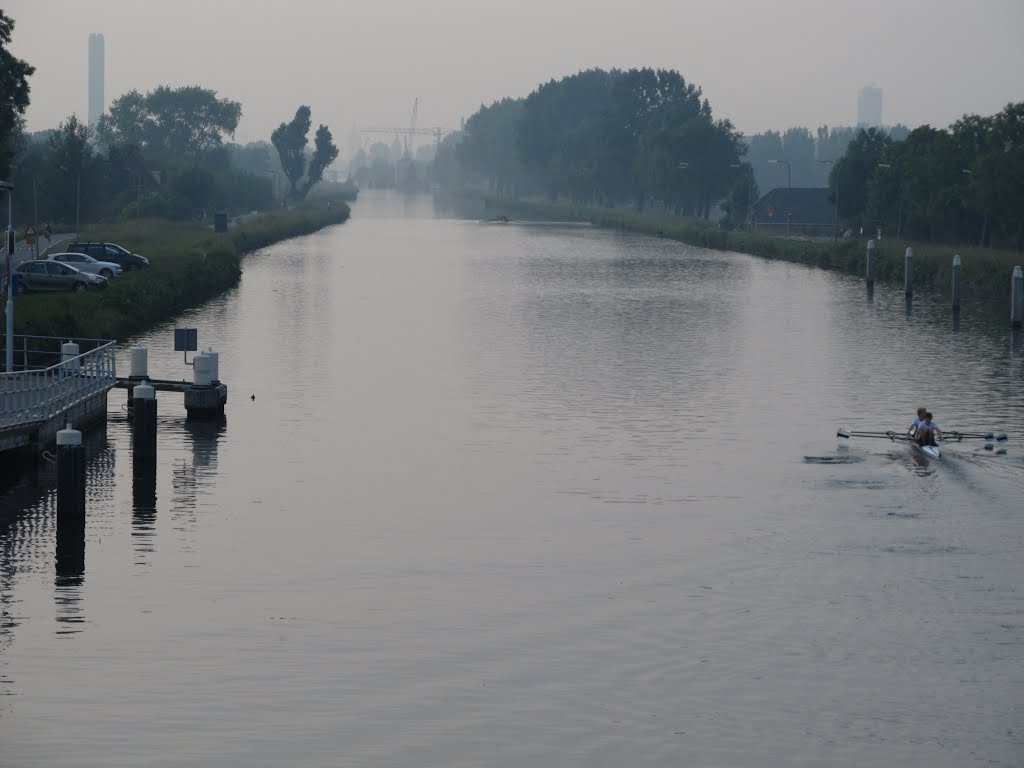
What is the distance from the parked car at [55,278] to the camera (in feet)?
238

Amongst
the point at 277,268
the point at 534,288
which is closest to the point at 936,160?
the point at 534,288

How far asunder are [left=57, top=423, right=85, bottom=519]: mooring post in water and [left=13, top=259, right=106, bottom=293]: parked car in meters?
43.5

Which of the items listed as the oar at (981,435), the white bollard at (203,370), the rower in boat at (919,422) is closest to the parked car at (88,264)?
the white bollard at (203,370)

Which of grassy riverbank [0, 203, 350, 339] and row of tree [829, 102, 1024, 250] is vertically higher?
row of tree [829, 102, 1024, 250]

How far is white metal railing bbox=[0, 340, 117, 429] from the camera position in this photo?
1362 inches

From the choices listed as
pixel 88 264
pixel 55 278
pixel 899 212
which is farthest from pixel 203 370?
pixel 899 212

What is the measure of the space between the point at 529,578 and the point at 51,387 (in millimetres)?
14939

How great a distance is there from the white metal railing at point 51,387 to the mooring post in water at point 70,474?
4211mm

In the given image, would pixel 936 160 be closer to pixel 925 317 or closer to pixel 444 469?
pixel 925 317

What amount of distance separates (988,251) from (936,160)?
15.1m

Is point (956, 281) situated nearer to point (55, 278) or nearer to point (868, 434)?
point (868, 434)

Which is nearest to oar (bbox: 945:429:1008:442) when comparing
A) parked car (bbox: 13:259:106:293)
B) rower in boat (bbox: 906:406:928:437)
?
rower in boat (bbox: 906:406:928:437)

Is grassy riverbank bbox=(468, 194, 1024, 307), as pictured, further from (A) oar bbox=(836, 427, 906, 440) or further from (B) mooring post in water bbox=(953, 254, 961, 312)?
(A) oar bbox=(836, 427, 906, 440)

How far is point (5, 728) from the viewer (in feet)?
66.0
